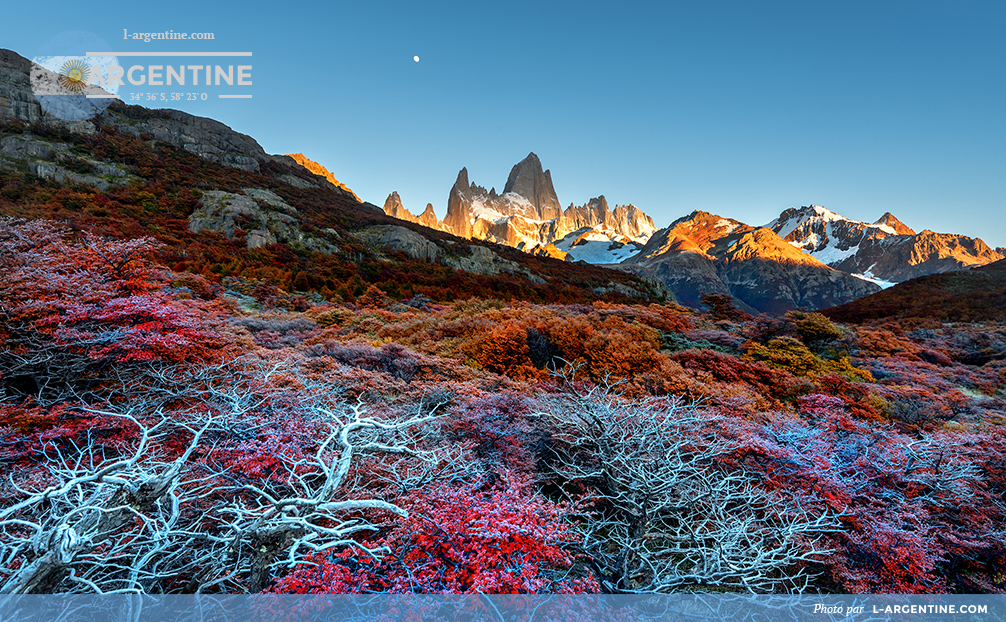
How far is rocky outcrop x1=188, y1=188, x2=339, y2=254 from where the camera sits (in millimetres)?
20547

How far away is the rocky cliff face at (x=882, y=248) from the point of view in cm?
10662

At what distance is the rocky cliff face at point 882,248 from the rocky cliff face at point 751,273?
26.9 meters

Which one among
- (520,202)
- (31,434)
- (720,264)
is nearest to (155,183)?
(31,434)

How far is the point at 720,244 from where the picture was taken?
389ft

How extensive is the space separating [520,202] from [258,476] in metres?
144

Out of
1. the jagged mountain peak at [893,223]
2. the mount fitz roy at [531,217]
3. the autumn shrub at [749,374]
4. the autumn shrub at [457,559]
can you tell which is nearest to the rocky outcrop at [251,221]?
the autumn shrub at [749,374]

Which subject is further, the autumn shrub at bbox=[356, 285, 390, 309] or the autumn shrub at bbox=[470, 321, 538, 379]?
the autumn shrub at bbox=[356, 285, 390, 309]

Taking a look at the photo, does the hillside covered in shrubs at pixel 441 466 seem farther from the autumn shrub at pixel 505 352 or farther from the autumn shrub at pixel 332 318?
the autumn shrub at pixel 332 318

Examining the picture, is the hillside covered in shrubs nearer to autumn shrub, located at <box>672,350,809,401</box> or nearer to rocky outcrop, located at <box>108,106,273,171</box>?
autumn shrub, located at <box>672,350,809,401</box>

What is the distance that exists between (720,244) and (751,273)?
87.1 ft

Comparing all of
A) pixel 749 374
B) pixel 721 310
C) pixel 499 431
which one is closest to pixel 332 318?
pixel 499 431

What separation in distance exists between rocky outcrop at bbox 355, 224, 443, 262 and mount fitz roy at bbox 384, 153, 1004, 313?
57598mm

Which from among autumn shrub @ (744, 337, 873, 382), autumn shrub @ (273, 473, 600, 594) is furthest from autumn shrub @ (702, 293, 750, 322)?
autumn shrub @ (273, 473, 600, 594)

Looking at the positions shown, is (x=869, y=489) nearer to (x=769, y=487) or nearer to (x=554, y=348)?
(x=769, y=487)
